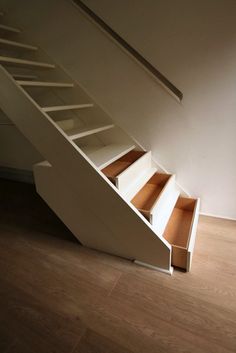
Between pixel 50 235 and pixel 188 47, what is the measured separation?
2.00 metres

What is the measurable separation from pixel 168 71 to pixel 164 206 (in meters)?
1.18

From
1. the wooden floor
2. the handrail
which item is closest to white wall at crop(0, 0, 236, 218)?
the handrail

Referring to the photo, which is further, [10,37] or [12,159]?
[12,159]

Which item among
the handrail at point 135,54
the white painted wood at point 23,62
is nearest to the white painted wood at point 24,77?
the white painted wood at point 23,62

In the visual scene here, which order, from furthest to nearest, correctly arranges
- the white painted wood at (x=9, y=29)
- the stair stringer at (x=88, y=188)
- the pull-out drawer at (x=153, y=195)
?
the white painted wood at (x=9, y=29) < the pull-out drawer at (x=153, y=195) < the stair stringer at (x=88, y=188)

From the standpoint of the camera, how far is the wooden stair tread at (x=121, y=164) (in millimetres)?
1734

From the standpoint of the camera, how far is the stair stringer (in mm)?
1465

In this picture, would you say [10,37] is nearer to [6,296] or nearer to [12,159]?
[12,159]

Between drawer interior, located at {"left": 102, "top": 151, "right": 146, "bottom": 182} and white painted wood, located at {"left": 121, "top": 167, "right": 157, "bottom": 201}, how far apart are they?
0.49 feet

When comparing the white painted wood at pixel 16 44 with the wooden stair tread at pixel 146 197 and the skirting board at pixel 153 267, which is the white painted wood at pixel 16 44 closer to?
the wooden stair tread at pixel 146 197

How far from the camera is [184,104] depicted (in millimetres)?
1947

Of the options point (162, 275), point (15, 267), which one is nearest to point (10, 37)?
point (15, 267)

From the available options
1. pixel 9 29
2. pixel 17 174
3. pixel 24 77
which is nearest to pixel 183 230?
pixel 24 77

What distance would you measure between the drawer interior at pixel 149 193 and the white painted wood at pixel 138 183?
0.07 m
